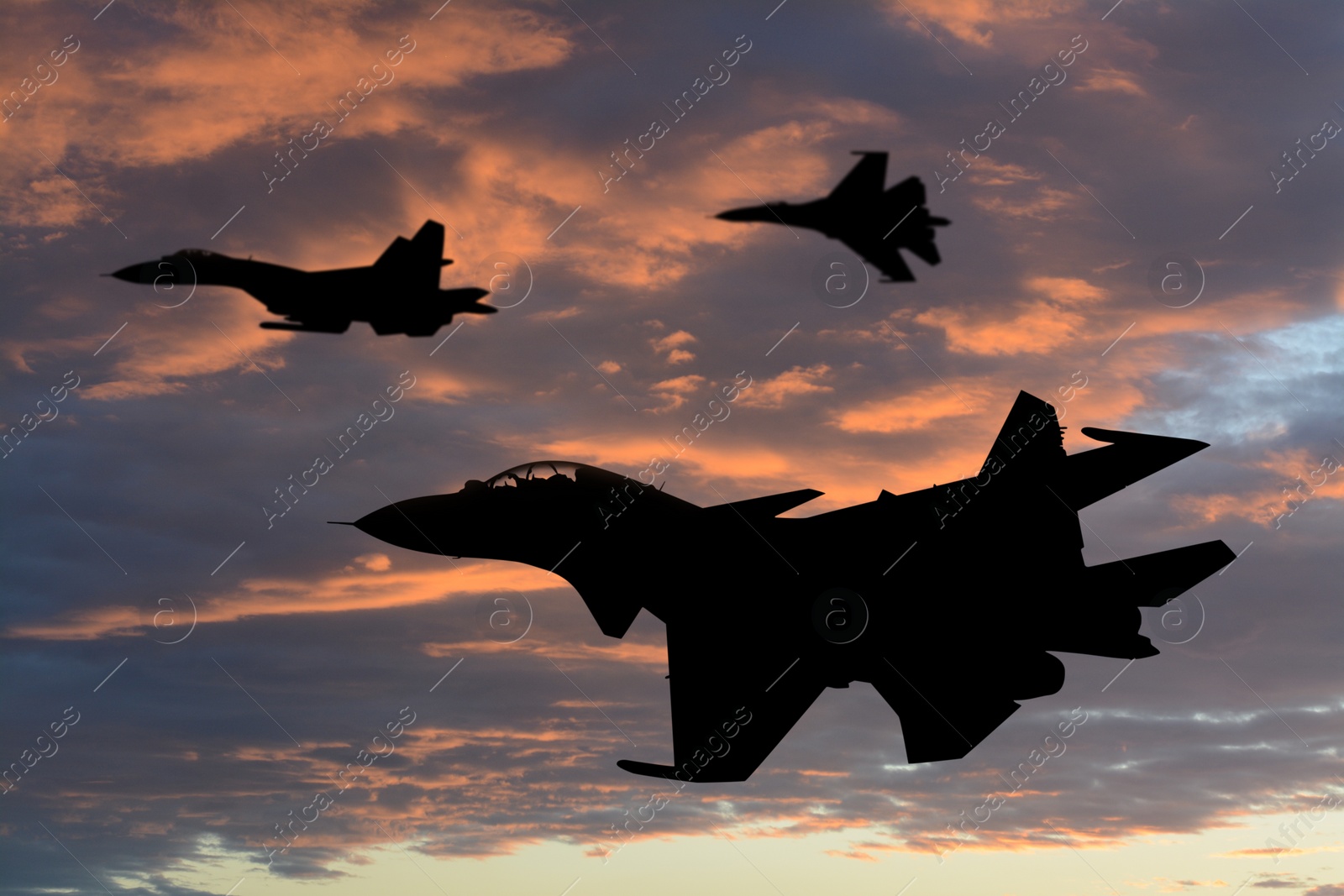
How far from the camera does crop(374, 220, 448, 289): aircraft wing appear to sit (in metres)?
24.3

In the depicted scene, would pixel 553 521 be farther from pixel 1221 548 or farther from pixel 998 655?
pixel 1221 548

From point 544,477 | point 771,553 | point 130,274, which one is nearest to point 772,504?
point 771,553

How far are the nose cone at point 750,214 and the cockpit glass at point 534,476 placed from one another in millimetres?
11515

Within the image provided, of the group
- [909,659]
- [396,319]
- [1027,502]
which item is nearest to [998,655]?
[909,659]

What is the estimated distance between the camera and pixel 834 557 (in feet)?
104

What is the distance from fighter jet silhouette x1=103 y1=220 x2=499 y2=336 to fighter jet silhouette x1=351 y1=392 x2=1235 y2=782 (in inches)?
307

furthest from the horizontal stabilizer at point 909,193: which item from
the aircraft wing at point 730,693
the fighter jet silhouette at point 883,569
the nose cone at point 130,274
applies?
the nose cone at point 130,274

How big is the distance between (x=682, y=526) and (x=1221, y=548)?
47.9 feet

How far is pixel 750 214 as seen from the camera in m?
21.9

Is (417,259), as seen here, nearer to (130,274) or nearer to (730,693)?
(130,274)

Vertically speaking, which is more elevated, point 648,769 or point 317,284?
point 317,284

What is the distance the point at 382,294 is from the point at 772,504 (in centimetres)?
1239

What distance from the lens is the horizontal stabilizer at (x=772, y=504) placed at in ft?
101

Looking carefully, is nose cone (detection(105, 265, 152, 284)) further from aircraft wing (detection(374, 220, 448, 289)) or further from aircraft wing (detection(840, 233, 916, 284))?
aircraft wing (detection(840, 233, 916, 284))
